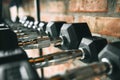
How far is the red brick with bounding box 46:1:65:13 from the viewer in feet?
3.32

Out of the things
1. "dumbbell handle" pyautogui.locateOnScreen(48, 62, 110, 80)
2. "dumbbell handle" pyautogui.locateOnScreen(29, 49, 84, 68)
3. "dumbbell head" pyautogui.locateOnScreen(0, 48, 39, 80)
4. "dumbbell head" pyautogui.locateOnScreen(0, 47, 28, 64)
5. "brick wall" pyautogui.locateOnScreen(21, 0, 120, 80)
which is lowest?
"dumbbell handle" pyautogui.locateOnScreen(29, 49, 84, 68)

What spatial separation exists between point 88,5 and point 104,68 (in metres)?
0.41

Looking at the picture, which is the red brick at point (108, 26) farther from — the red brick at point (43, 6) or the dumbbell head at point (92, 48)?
the red brick at point (43, 6)

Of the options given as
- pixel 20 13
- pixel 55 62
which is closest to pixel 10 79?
pixel 55 62

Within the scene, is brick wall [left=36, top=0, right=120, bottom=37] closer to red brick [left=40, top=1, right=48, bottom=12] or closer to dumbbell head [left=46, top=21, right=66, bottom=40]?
dumbbell head [left=46, top=21, right=66, bottom=40]

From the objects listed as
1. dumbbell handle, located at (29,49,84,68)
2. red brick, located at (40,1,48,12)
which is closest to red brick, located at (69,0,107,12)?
dumbbell handle, located at (29,49,84,68)

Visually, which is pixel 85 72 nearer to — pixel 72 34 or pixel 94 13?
pixel 72 34

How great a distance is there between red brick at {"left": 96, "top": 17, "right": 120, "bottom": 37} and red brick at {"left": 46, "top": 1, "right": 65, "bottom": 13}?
314 millimetres

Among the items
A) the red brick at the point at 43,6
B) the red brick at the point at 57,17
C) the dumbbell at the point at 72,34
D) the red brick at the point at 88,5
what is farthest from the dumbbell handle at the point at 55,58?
the red brick at the point at 43,6

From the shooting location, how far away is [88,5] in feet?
2.51

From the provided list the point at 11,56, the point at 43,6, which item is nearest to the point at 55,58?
the point at 11,56

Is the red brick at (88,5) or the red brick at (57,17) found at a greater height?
the red brick at (88,5)

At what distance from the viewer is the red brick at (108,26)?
634 millimetres

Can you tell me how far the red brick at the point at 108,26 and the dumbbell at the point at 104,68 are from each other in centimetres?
21
